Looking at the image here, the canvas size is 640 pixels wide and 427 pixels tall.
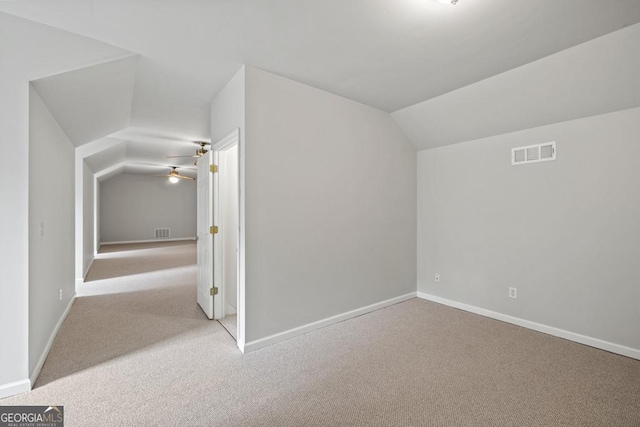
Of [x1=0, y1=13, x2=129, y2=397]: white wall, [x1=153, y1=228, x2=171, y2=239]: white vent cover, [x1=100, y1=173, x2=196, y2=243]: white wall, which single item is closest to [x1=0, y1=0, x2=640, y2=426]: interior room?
[x1=0, y1=13, x2=129, y2=397]: white wall

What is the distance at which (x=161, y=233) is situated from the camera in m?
11.2

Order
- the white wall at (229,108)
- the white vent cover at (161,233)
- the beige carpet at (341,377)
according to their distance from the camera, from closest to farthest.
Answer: the beige carpet at (341,377), the white wall at (229,108), the white vent cover at (161,233)

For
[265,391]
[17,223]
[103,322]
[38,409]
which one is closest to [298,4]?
[17,223]

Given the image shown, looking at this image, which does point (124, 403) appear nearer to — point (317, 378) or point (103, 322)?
point (317, 378)

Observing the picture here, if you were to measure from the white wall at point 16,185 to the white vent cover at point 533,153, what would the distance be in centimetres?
442

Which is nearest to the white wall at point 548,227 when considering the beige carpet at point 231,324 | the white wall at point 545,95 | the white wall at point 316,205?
the white wall at point 545,95

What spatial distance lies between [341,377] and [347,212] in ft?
5.79

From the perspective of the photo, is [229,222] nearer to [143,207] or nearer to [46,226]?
[46,226]

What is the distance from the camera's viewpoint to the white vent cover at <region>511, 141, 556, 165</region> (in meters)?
3.05

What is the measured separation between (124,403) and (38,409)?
0.53m

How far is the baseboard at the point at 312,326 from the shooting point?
2674mm

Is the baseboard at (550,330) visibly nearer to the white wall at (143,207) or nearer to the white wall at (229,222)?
the white wall at (229,222)

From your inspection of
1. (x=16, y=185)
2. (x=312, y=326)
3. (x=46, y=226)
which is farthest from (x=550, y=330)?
(x=46, y=226)

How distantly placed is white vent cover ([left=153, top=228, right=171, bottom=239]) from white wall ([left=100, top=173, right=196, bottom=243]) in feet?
0.34
